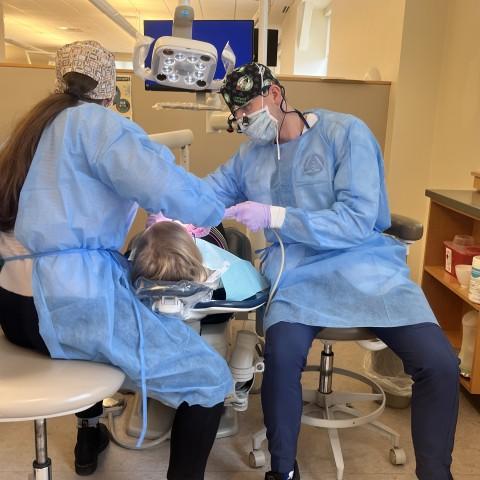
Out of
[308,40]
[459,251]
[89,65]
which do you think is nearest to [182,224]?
[89,65]

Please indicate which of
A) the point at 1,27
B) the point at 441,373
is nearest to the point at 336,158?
the point at 441,373

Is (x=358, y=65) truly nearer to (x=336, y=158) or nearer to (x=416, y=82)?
(x=416, y=82)

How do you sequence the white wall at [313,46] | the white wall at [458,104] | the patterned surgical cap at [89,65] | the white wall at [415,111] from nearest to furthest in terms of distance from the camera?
1. the patterned surgical cap at [89,65]
2. the white wall at [458,104]
3. the white wall at [415,111]
4. the white wall at [313,46]

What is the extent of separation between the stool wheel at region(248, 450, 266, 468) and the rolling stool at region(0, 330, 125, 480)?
0.69 metres

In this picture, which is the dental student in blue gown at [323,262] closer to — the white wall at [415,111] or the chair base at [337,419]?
the chair base at [337,419]

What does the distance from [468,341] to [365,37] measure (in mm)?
2358

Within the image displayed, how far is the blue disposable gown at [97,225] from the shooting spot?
1.05m

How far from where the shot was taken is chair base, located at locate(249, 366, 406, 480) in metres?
1.61

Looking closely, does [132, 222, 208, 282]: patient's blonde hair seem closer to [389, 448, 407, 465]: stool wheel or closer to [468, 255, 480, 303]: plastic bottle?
[389, 448, 407, 465]: stool wheel

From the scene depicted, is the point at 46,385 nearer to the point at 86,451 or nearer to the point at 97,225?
the point at 97,225

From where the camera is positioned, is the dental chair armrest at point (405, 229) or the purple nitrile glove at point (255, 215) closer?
the purple nitrile glove at point (255, 215)

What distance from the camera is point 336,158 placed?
5.09 ft

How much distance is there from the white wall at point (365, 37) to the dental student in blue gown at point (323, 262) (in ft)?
5.23

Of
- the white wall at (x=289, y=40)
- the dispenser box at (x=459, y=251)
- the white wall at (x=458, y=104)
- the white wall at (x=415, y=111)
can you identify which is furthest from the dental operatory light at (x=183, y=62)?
the white wall at (x=289, y=40)
